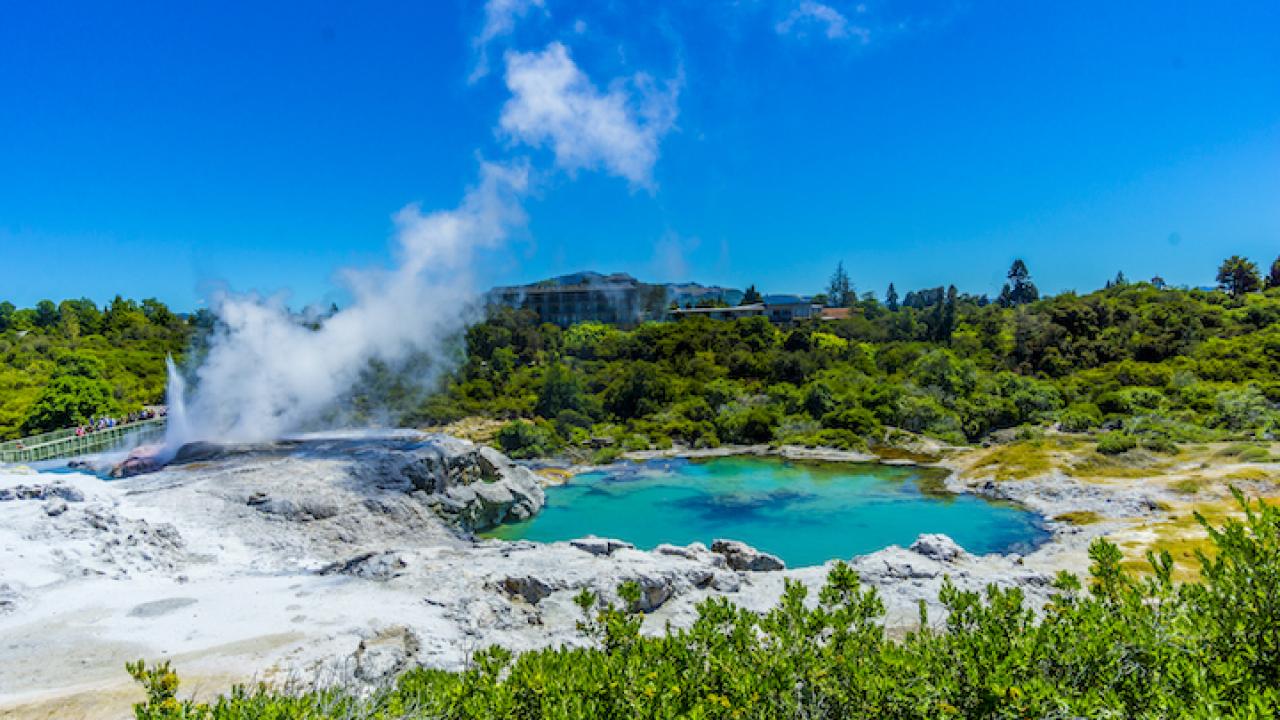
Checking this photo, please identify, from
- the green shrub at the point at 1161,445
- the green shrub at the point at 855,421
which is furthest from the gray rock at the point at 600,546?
the green shrub at the point at 1161,445

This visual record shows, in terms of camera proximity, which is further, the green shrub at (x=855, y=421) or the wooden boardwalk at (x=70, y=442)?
the green shrub at (x=855, y=421)

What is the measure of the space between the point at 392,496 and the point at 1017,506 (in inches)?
922

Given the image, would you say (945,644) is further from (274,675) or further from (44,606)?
(44,606)

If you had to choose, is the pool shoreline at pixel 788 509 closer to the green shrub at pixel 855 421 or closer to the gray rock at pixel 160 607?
the green shrub at pixel 855 421

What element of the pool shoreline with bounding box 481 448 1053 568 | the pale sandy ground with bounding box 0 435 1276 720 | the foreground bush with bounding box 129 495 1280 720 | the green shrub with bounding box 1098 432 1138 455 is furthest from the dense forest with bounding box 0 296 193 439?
the green shrub with bounding box 1098 432 1138 455

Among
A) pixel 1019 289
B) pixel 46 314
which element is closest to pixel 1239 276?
pixel 1019 289

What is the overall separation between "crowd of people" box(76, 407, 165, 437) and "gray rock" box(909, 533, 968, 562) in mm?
33847

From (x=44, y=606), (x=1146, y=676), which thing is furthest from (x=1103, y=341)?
(x=44, y=606)

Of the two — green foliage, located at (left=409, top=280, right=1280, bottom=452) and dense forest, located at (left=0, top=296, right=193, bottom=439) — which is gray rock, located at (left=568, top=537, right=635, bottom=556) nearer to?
green foliage, located at (left=409, top=280, right=1280, bottom=452)

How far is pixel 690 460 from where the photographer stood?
37.7m

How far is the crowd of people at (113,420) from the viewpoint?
3080cm

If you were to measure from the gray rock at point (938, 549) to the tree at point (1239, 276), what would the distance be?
211ft

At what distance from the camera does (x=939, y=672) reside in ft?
15.5

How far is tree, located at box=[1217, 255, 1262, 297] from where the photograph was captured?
62.4 meters
